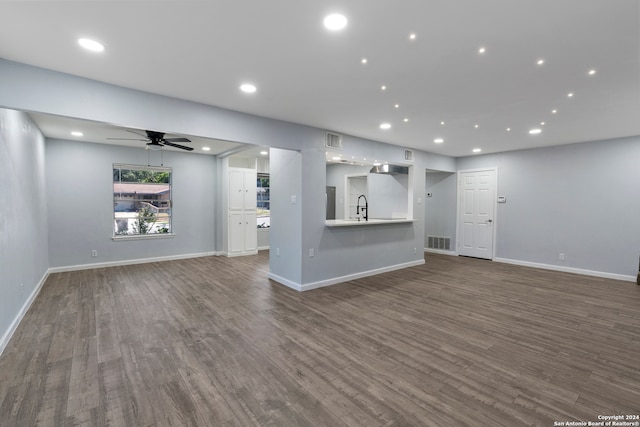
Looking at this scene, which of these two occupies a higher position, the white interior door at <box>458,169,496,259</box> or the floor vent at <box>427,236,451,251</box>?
the white interior door at <box>458,169,496,259</box>

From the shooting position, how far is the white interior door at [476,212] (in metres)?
7.11

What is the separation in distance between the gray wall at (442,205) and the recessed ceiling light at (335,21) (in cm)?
642

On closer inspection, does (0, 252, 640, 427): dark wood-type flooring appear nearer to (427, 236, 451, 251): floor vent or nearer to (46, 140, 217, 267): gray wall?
(46, 140, 217, 267): gray wall

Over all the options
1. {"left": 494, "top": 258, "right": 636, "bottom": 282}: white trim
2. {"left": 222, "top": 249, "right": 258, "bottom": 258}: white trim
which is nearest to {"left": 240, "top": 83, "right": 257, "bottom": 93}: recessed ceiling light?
{"left": 222, "top": 249, "right": 258, "bottom": 258}: white trim

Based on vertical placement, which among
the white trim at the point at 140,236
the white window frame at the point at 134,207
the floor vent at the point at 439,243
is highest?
the white window frame at the point at 134,207

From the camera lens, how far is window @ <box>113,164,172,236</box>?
6.46m

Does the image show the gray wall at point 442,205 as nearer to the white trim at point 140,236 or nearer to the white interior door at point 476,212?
the white interior door at point 476,212

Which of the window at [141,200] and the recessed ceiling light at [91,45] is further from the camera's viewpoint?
the window at [141,200]

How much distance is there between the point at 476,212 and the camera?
24.2ft

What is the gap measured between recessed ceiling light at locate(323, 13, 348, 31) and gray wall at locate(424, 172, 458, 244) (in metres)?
6.42

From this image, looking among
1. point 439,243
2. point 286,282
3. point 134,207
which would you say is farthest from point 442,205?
point 134,207

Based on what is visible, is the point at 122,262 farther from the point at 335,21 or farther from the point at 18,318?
the point at 335,21

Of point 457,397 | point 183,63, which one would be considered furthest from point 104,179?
point 457,397

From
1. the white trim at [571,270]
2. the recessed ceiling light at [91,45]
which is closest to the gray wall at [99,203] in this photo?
the recessed ceiling light at [91,45]
